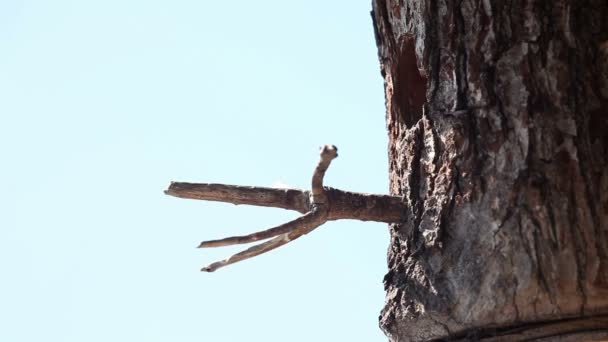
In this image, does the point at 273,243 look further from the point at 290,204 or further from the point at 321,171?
the point at 321,171

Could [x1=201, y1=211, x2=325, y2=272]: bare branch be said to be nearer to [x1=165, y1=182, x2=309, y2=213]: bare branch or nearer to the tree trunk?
[x1=165, y1=182, x2=309, y2=213]: bare branch

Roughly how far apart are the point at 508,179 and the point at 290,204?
1.75ft

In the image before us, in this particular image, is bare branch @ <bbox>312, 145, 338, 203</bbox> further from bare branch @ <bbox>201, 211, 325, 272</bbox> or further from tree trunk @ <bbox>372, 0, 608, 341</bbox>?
tree trunk @ <bbox>372, 0, 608, 341</bbox>

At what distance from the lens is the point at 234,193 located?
2.03 metres

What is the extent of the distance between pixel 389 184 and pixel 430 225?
36 cm

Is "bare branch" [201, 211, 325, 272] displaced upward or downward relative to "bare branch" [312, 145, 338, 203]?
downward

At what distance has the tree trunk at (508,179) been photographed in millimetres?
1788

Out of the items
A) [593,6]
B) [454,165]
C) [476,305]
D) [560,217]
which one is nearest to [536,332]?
[476,305]

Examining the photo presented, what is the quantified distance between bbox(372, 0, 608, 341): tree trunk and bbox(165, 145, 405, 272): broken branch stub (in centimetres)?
10

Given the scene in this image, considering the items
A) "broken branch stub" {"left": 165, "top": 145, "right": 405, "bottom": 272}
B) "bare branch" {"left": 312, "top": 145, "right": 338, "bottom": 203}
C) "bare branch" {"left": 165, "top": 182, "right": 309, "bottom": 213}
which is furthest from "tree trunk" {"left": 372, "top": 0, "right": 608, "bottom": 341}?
"bare branch" {"left": 165, "top": 182, "right": 309, "bottom": 213}

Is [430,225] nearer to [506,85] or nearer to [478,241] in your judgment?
[478,241]

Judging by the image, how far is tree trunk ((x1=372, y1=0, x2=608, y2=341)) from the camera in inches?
70.4

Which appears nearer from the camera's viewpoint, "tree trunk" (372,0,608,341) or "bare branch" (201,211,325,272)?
"tree trunk" (372,0,608,341)

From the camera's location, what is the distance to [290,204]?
2088mm
